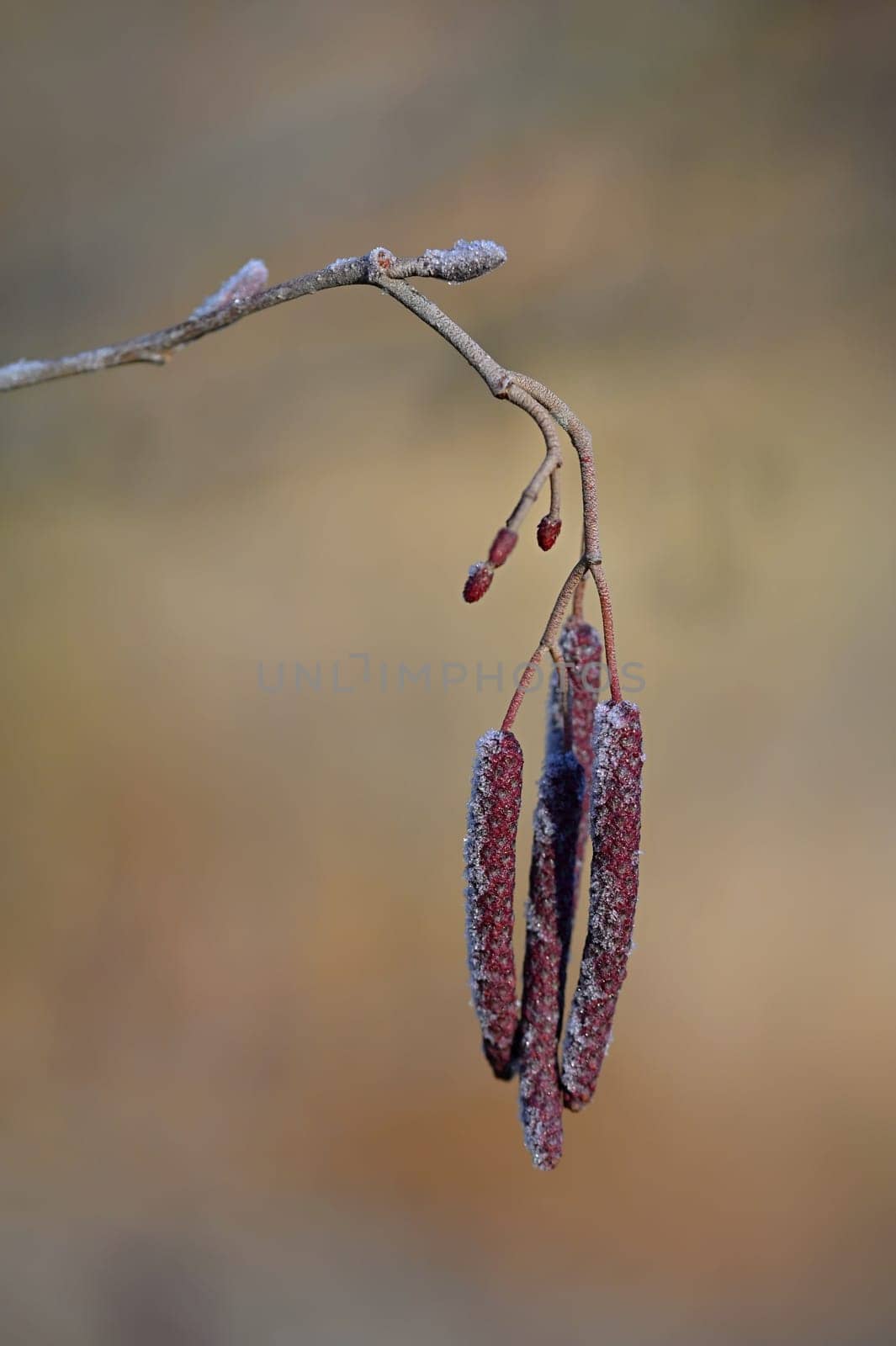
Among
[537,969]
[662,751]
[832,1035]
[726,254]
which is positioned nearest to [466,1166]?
[832,1035]

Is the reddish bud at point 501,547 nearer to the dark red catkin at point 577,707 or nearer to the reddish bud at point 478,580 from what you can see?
the reddish bud at point 478,580

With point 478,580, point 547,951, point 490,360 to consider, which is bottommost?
point 547,951

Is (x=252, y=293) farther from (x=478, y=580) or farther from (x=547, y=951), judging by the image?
(x=547, y=951)

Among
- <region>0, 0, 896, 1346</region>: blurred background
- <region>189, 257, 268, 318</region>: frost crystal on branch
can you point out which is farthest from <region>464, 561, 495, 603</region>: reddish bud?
<region>0, 0, 896, 1346</region>: blurred background

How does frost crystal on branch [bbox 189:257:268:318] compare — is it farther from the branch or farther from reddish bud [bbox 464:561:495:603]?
reddish bud [bbox 464:561:495:603]

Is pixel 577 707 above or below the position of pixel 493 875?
above

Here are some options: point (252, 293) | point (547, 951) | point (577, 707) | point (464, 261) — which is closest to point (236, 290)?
point (252, 293)
